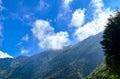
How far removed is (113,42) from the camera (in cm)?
6581

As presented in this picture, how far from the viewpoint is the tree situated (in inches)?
2557

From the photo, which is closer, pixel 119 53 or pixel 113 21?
pixel 119 53

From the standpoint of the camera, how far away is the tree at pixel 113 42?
6494cm

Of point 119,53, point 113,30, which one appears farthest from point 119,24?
point 119,53

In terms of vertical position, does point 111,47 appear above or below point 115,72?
above

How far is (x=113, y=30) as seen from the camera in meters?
66.9

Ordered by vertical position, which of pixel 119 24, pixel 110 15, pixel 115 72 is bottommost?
pixel 115 72

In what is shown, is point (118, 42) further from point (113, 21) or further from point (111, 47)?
point (113, 21)

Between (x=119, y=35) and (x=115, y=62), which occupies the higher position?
(x=119, y=35)

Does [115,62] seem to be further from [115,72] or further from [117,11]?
[117,11]

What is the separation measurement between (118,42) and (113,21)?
6961mm

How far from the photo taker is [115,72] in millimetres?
68438

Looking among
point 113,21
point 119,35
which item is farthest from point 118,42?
point 113,21

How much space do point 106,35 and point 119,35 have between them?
14.4ft
